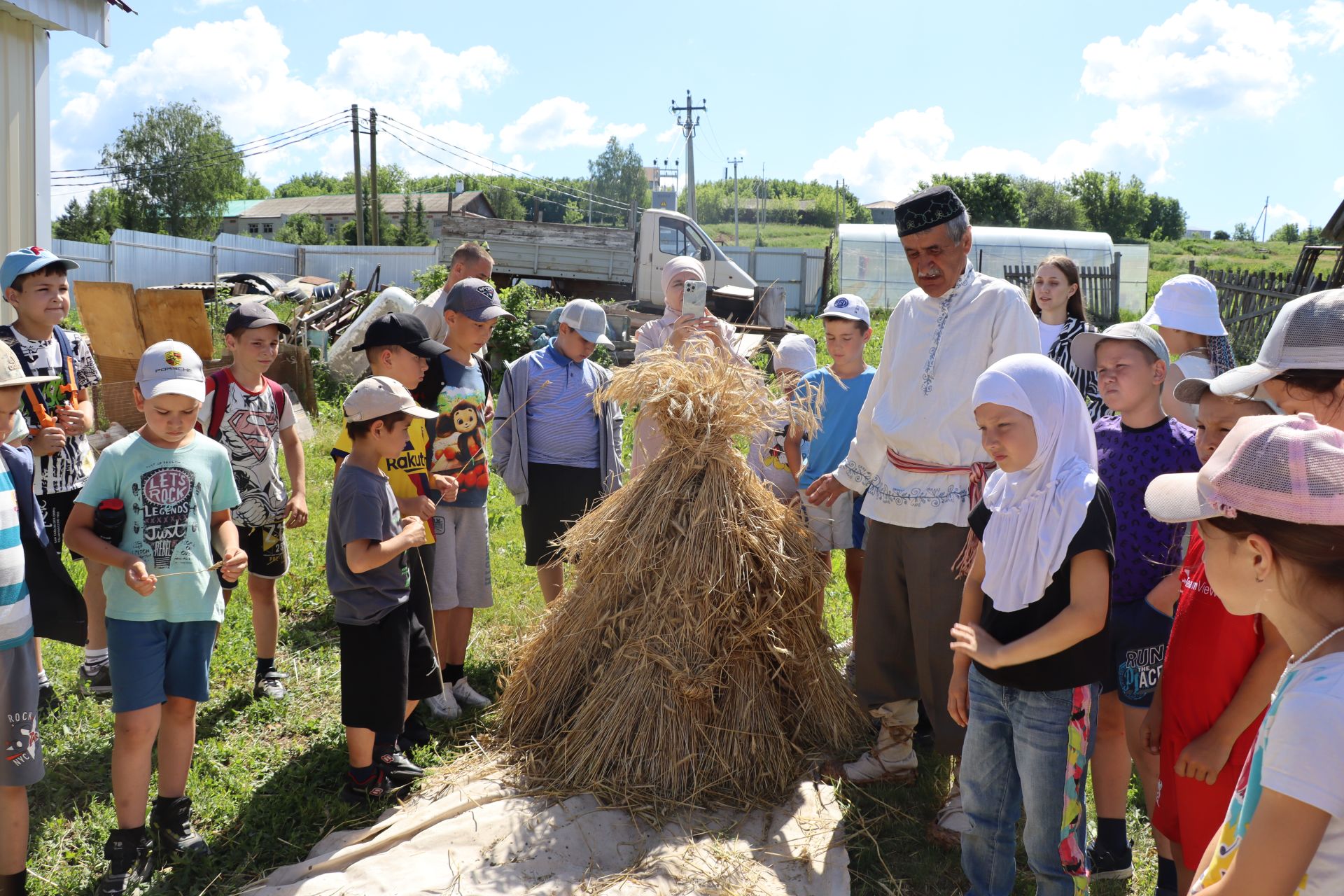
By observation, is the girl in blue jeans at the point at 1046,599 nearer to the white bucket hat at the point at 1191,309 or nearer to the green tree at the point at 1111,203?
the white bucket hat at the point at 1191,309

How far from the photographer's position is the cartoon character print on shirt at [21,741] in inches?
104

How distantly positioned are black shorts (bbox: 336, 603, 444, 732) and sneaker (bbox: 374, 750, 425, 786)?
0.57ft

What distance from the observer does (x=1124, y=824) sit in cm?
300

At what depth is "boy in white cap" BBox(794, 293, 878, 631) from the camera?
4.29 m

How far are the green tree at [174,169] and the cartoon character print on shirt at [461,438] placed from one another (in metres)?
58.2

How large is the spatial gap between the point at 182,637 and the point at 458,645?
4.42 feet

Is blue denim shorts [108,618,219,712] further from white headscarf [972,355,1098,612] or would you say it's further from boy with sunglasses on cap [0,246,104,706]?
white headscarf [972,355,1098,612]

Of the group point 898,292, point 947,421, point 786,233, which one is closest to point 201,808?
point 947,421

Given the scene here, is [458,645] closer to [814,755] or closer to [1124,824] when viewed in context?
[814,755]

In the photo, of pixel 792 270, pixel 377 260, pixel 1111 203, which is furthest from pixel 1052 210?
pixel 377 260

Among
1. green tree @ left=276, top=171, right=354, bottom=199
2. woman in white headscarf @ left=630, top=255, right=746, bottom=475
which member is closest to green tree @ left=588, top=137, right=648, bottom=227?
green tree @ left=276, top=171, right=354, bottom=199

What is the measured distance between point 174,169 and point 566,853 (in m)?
62.9

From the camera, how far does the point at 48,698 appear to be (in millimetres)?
4031

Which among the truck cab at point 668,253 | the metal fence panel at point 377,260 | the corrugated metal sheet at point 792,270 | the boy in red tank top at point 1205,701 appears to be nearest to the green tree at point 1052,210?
the corrugated metal sheet at point 792,270
